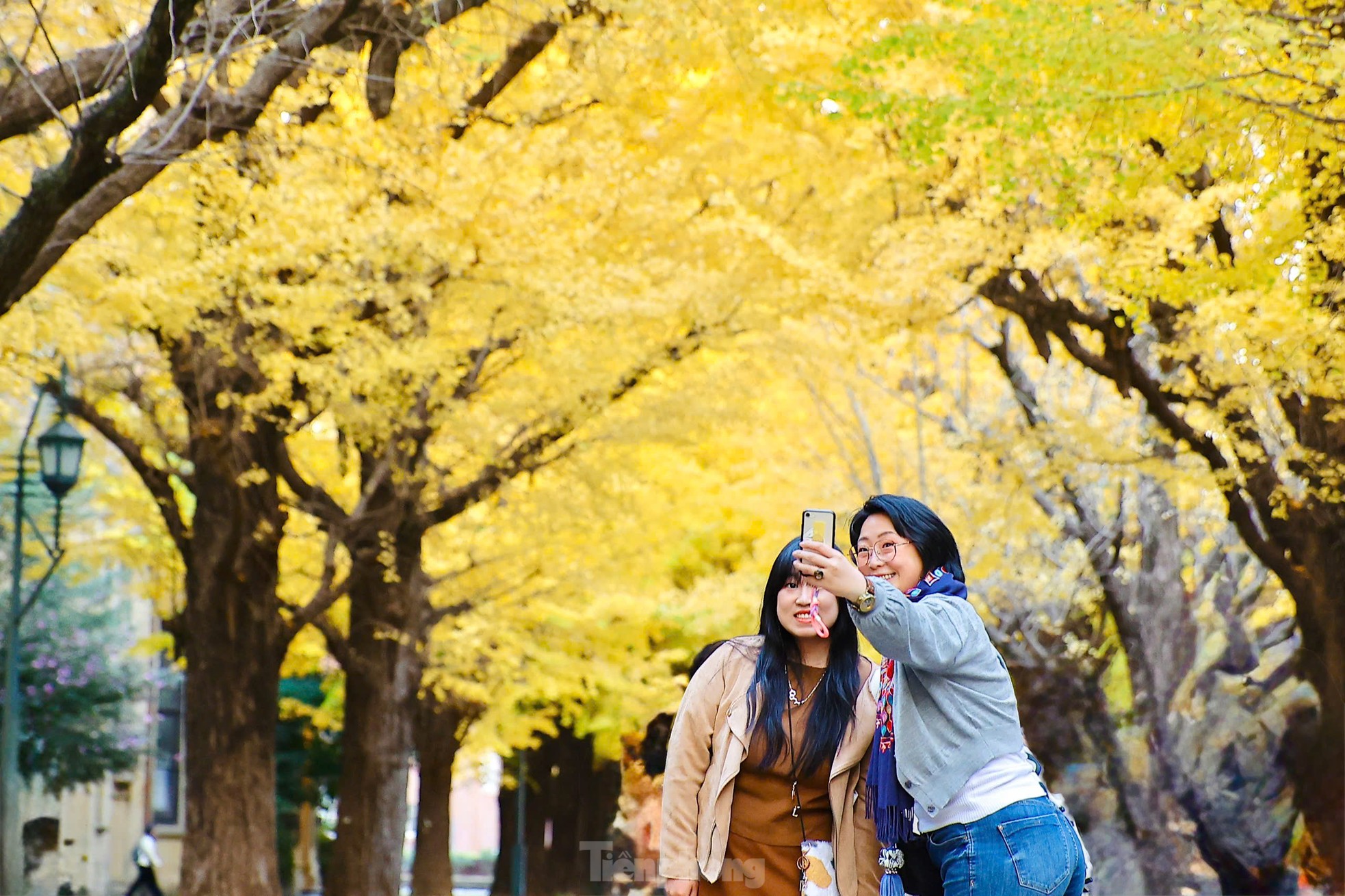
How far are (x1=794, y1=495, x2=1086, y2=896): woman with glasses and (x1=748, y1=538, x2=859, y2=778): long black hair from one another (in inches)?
10.3

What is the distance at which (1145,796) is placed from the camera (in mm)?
19078

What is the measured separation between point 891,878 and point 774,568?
0.86 meters

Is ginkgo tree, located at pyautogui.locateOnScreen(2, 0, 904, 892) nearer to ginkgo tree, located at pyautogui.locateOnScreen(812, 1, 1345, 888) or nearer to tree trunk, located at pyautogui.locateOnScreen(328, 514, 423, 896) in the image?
tree trunk, located at pyautogui.locateOnScreen(328, 514, 423, 896)

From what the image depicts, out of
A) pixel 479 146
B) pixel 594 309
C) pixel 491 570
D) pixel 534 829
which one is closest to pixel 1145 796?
pixel 491 570

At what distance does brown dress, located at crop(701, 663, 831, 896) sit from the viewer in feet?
14.1

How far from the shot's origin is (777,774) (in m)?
4.34

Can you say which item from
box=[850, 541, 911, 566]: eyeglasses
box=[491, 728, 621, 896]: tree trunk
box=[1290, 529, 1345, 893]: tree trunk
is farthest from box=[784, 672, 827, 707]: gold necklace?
box=[491, 728, 621, 896]: tree trunk

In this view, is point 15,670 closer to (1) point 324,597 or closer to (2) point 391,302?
(1) point 324,597

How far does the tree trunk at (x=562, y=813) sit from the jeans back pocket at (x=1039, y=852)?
24.6 m

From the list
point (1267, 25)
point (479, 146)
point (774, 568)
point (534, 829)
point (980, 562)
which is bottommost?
point (534, 829)

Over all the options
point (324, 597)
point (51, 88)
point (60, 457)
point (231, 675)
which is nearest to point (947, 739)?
point (51, 88)

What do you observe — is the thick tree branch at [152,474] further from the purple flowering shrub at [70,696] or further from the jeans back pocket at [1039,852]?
the jeans back pocket at [1039,852]

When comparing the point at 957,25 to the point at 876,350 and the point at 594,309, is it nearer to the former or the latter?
the point at 594,309

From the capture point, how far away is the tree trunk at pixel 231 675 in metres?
14.6
